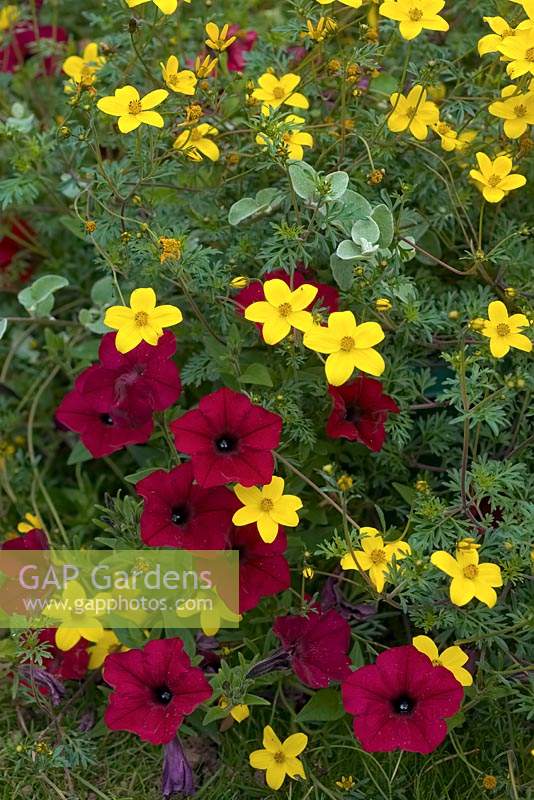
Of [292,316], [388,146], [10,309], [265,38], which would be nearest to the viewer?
[292,316]

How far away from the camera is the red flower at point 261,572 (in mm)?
1369

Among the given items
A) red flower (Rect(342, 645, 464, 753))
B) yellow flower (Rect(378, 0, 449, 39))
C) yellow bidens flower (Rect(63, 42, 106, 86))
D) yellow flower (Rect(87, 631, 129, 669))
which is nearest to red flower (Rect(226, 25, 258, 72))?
yellow bidens flower (Rect(63, 42, 106, 86))

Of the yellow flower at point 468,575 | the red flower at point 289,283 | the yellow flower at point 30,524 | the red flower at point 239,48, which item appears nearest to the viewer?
the yellow flower at point 468,575

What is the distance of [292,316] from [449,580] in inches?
17.3

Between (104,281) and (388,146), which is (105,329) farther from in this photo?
(388,146)

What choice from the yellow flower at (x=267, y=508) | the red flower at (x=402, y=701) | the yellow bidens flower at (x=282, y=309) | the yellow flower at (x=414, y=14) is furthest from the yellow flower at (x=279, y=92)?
the red flower at (x=402, y=701)

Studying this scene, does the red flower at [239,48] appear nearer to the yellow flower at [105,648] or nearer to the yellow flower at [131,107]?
the yellow flower at [131,107]

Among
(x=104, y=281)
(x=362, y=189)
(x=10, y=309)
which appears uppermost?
(x=362, y=189)

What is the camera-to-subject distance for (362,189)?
5.22ft

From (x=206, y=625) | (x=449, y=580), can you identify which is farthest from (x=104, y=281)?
(x=449, y=580)

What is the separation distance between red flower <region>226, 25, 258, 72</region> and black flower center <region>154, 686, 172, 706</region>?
3.96 ft

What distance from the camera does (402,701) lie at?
1286 mm

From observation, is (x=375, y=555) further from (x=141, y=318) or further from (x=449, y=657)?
(x=141, y=318)

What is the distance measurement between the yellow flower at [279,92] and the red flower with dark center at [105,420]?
0.48m
